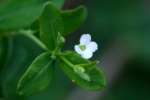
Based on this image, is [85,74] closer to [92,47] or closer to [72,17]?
[92,47]

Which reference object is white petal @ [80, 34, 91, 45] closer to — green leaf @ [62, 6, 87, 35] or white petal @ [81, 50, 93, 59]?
white petal @ [81, 50, 93, 59]

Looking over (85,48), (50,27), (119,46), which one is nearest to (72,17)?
(50,27)

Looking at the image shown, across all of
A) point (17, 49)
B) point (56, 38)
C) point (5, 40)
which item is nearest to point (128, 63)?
point (17, 49)

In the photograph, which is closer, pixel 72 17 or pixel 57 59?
pixel 57 59

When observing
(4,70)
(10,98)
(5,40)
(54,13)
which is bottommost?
(10,98)

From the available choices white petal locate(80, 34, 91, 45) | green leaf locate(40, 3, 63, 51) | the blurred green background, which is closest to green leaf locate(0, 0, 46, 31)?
green leaf locate(40, 3, 63, 51)

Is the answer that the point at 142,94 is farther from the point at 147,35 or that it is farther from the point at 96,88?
the point at 96,88
